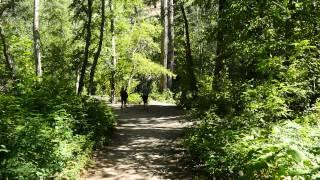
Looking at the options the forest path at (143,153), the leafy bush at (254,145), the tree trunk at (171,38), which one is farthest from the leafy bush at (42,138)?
the tree trunk at (171,38)

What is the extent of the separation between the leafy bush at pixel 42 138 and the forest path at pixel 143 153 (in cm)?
60

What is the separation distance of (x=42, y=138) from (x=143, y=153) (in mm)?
4946

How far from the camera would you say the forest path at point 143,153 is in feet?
34.2

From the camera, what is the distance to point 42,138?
7918 millimetres

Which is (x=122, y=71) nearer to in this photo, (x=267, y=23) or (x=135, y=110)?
(x=135, y=110)

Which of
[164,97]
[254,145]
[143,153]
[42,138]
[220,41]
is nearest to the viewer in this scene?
[254,145]

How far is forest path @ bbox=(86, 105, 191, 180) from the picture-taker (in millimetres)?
10414

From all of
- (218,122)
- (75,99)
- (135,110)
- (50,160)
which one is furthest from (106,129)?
(135,110)

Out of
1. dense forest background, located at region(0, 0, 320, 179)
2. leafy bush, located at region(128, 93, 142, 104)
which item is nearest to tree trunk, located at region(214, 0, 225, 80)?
dense forest background, located at region(0, 0, 320, 179)

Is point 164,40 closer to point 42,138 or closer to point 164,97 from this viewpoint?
point 164,97

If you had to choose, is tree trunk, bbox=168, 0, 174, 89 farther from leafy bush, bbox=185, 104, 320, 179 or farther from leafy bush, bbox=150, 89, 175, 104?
leafy bush, bbox=185, 104, 320, 179

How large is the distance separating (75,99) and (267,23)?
631 cm

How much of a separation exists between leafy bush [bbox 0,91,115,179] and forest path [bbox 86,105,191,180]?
23.6 inches

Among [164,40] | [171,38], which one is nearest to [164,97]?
[164,40]
